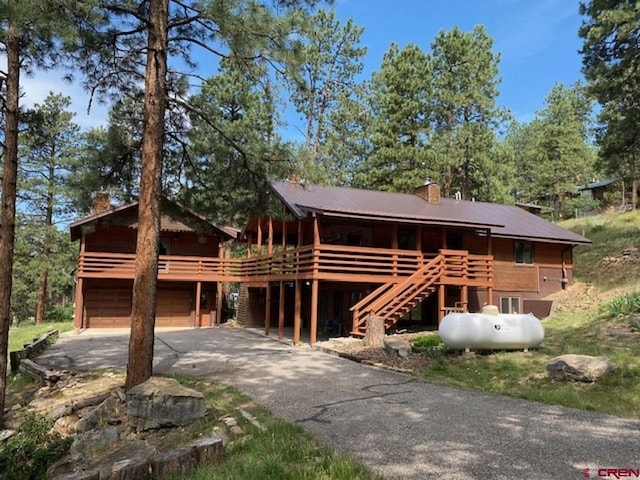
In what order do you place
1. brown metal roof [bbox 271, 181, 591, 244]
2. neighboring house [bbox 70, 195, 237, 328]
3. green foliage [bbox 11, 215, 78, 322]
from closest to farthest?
brown metal roof [bbox 271, 181, 591, 244]
neighboring house [bbox 70, 195, 237, 328]
green foliage [bbox 11, 215, 78, 322]

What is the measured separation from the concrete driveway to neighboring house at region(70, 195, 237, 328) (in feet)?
34.3

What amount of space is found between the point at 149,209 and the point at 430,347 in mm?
7773

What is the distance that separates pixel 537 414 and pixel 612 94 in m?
15.3

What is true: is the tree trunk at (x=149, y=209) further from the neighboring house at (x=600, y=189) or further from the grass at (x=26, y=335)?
the neighboring house at (x=600, y=189)

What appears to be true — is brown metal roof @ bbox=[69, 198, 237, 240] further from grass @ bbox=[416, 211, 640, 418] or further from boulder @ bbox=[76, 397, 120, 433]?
grass @ bbox=[416, 211, 640, 418]

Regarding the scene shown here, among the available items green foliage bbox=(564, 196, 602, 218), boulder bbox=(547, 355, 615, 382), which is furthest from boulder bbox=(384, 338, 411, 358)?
green foliage bbox=(564, 196, 602, 218)

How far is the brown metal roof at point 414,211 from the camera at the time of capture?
15844mm

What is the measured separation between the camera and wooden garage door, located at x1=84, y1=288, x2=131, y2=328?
21.7 metres

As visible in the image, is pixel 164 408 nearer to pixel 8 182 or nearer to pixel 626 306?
pixel 8 182

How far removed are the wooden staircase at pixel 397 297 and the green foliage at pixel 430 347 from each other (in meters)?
1.88

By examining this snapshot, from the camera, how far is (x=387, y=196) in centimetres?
2189

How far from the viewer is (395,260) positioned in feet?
53.7

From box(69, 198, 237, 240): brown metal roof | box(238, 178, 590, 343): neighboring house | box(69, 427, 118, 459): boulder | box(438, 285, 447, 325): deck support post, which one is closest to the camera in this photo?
box(69, 427, 118, 459): boulder
